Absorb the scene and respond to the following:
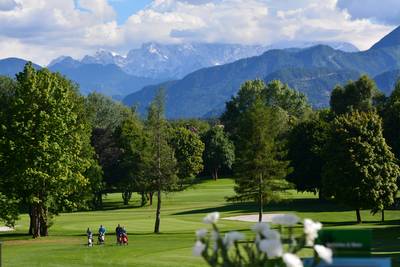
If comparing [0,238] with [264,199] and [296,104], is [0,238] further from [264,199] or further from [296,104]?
[296,104]

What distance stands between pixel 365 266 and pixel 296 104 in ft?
410

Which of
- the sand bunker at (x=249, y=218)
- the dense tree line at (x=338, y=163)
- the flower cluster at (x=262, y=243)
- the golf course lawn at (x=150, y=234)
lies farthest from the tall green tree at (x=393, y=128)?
the flower cluster at (x=262, y=243)

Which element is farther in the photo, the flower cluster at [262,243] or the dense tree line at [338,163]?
the dense tree line at [338,163]

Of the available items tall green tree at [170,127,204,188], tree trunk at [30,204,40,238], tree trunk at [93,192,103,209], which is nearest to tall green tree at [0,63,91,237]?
tree trunk at [30,204,40,238]

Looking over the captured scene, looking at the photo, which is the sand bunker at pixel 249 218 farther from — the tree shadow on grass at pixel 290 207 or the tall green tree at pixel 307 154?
the tall green tree at pixel 307 154

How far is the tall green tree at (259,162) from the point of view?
45938 millimetres

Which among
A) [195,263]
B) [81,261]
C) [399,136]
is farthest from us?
[399,136]

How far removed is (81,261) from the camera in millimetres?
30781

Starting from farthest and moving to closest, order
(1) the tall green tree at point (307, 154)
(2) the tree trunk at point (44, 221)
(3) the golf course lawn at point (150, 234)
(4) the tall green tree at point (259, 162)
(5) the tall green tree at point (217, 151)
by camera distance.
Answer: (5) the tall green tree at point (217, 151) < (1) the tall green tree at point (307, 154) < (2) the tree trunk at point (44, 221) < (4) the tall green tree at point (259, 162) < (3) the golf course lawn at point (150, 234)

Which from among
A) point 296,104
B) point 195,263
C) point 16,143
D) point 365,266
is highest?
point 296,104

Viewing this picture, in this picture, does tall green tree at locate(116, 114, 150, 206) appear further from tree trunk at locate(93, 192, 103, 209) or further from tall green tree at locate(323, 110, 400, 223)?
tall green tree at locate(323, 110, 400, 223)

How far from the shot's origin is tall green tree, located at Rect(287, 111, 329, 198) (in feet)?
199

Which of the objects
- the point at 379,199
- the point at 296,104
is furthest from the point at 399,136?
the point at 296,104

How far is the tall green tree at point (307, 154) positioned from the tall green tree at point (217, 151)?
1623 inches
